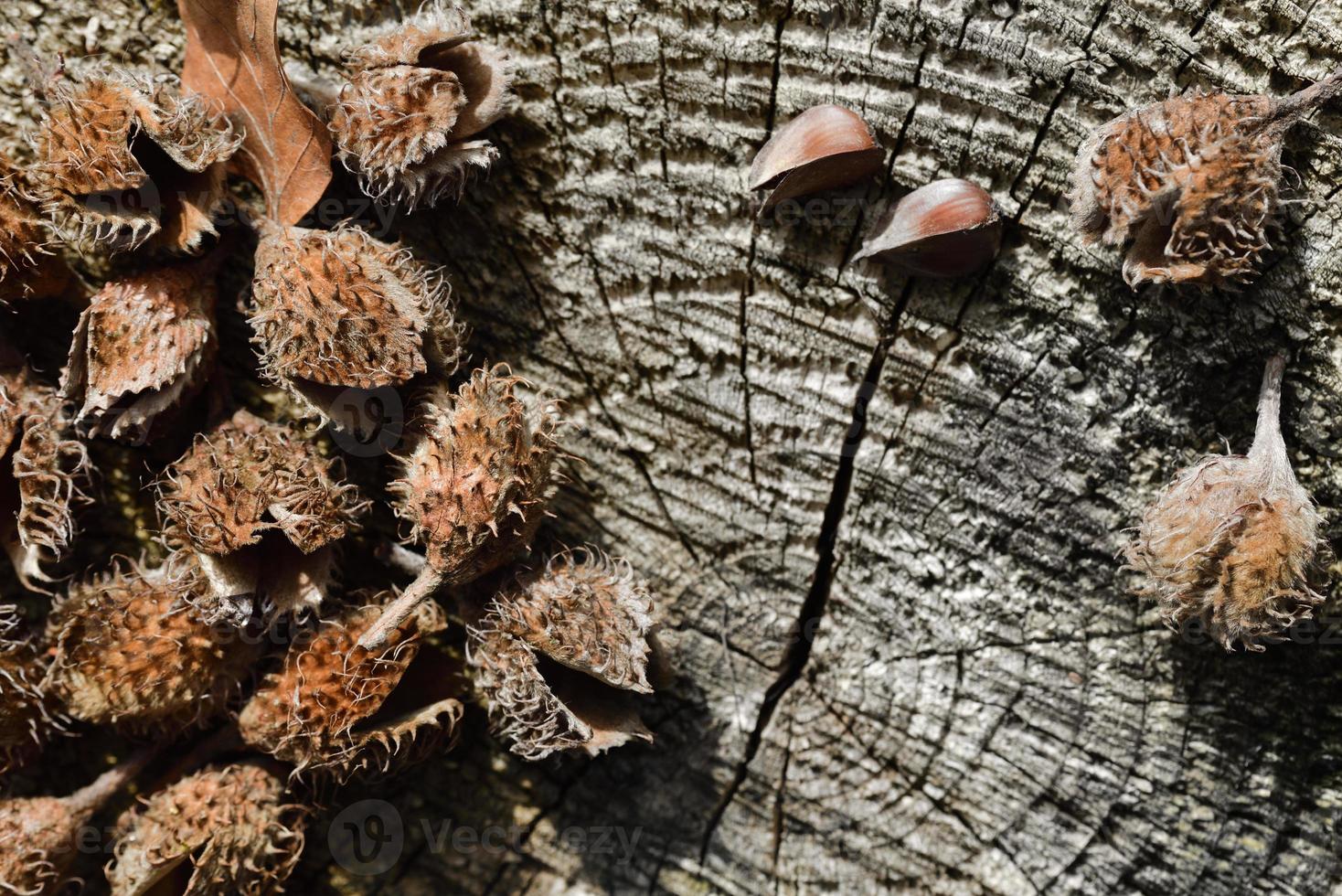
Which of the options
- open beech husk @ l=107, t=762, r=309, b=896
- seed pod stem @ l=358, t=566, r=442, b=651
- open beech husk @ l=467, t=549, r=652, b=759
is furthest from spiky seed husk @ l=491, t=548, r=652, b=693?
open beech husk @ l=107, t=762, r=309, b=896

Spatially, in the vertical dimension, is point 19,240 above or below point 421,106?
below

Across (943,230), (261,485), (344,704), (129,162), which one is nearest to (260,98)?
(129,162)

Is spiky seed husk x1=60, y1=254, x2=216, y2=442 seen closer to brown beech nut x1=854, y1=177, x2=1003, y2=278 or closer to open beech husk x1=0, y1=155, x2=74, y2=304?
open beech husk x1=0, y1=155, x2=74, y2=304

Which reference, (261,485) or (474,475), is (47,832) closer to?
(261,485)

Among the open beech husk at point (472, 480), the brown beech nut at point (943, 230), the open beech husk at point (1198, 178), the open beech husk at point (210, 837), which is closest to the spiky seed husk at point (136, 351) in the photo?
the open beech husk at point (472, 480)

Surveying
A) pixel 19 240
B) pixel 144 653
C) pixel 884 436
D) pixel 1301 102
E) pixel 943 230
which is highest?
pixel 1301 102
